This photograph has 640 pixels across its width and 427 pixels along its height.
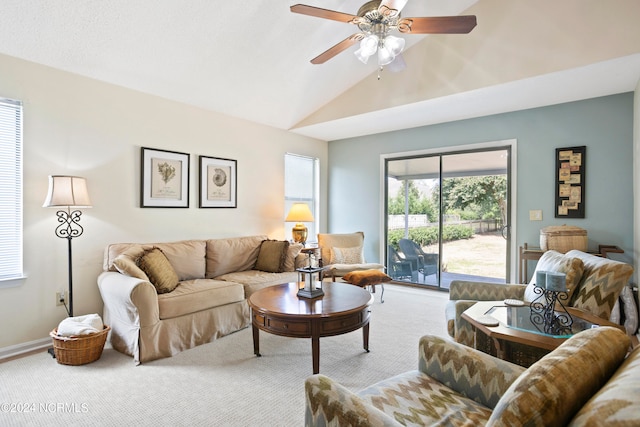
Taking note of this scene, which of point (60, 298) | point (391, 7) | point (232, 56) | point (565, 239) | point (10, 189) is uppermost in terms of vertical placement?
point (232, 56)

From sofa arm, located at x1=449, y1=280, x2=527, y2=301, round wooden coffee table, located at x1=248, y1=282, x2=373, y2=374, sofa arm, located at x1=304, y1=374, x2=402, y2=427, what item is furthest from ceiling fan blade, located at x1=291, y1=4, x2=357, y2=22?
sofa arm, located at x1=449, y1=280, x2=527, y2=301

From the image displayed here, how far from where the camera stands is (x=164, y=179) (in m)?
3.97

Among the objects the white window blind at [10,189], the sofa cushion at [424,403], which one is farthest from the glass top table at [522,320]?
the white window blind at [10,189]

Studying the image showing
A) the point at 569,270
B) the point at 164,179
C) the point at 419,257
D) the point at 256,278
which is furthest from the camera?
the point at 419,257

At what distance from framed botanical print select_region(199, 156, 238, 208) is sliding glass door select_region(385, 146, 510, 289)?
2556mm

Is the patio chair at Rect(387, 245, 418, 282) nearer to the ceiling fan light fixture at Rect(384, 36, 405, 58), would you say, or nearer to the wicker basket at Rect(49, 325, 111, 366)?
the ceiling fan light fixture at Rect(384, 36, 405, 58)

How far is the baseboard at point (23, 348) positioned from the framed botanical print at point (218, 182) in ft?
6.72

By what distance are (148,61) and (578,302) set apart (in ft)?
13.4

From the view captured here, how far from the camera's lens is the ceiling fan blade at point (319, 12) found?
2219mm

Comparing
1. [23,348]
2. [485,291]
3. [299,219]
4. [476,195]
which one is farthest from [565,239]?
[23,348]

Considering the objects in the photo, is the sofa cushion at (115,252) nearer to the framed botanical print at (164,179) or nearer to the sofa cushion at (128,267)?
the sofa cushion at (128,267)

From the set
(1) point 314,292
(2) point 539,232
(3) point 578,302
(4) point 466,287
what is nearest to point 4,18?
(1) point 314,292

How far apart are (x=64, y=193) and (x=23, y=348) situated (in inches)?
56.1

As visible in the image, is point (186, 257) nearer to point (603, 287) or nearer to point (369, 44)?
point (369, 44)
